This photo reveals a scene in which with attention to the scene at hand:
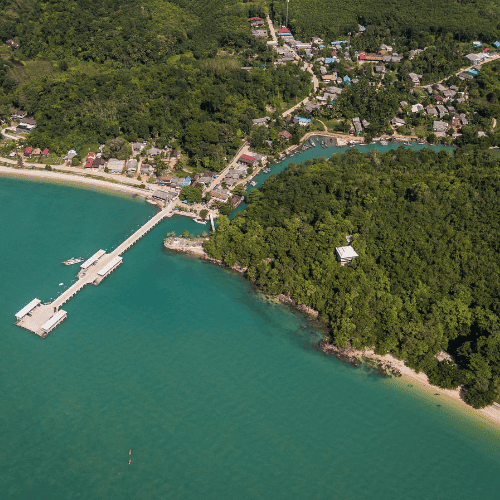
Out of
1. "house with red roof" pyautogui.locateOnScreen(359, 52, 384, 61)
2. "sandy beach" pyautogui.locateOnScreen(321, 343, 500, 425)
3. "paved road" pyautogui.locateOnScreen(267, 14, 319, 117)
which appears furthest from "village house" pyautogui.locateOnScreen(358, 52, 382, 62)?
"sandy beach" pyautogui.locateOnScreen(321, 343, 500, 425)

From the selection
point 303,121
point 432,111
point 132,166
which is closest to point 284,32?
point 303,121

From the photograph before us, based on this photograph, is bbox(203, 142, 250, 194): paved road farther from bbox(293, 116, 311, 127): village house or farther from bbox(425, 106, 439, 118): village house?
bbox(425, 106, 439, 118): village house

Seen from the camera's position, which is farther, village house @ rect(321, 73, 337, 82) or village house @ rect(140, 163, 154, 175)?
village house @ rect(321, 73, 337, 82)

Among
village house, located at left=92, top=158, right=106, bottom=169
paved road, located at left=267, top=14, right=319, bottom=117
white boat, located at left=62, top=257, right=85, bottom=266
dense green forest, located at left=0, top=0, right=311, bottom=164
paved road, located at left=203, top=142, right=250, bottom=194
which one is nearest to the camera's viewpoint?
white boat, located at left=62, top=257, right=85, bottom=266

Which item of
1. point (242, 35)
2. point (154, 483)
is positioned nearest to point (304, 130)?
point (242, 35)

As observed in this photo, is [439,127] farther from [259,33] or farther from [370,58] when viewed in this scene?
[259,33]

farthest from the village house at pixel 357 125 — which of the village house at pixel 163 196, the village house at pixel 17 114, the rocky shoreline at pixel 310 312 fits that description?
the village house at pixel 17 114

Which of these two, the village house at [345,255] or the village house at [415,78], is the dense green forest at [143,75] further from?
the village house at [345,255]
